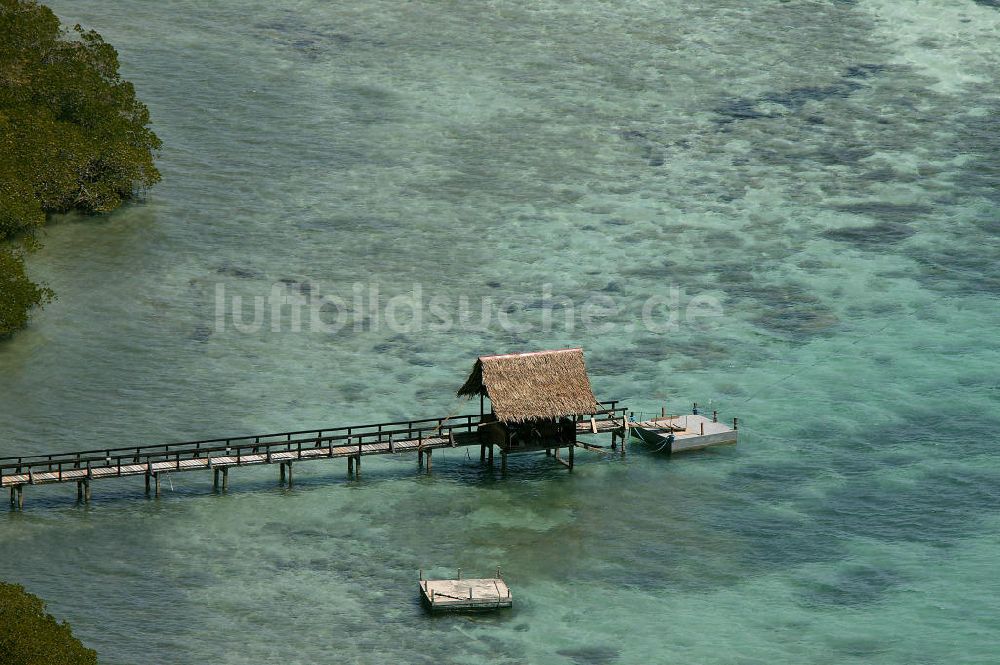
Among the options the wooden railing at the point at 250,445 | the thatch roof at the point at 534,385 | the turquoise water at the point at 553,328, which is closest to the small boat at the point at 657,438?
the turquoise water at the point at 553,328

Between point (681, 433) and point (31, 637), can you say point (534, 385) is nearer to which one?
point (681, 433)

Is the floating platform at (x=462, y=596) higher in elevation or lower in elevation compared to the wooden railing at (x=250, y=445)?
lower

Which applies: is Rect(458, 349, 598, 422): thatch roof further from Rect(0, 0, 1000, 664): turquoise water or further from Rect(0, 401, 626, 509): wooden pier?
Rect(0, 0, 1000, 664): turquoise water

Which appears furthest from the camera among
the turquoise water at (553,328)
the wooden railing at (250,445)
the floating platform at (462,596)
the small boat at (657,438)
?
the small boat at (657,438)

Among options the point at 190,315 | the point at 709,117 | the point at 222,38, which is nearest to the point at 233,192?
the point at 190,315

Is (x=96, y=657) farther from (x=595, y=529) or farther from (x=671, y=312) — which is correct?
(x=671, y=312)

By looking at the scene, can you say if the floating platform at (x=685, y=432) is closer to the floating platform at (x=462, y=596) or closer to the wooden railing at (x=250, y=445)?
the wooden railing at (x=250, y=445)

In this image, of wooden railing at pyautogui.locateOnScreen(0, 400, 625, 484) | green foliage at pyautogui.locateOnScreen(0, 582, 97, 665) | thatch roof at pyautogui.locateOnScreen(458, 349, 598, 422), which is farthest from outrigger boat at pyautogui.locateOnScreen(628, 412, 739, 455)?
green foliage at pyautogui.locateOnScreen(0, 582, 97, 665)
